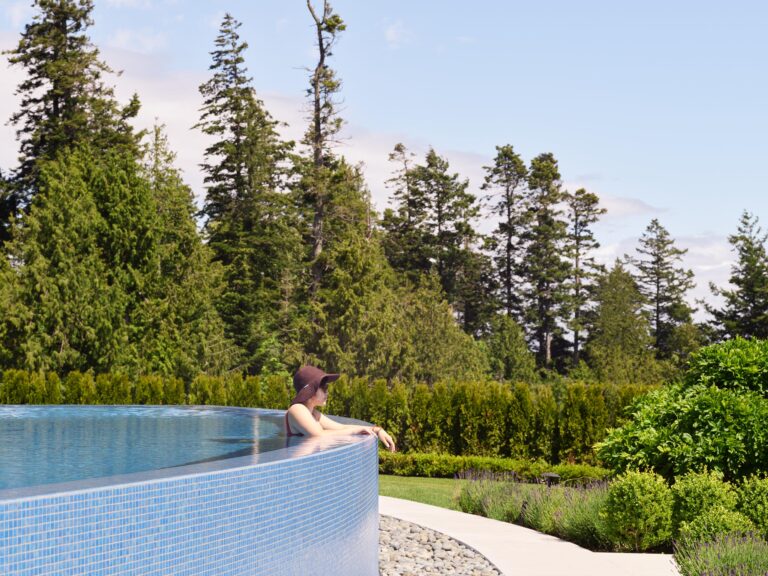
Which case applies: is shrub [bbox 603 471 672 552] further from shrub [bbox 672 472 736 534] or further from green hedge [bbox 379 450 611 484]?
green hedge [bbox 379 450 611 484]

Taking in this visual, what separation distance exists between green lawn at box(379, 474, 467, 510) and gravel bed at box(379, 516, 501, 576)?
284cm

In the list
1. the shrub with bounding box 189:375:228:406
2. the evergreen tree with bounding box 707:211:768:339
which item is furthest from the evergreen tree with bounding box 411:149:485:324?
the shrub with bounding box 189:375:228:406

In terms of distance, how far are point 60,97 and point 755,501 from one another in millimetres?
36416

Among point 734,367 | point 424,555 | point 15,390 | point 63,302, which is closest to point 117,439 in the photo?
point 424,555

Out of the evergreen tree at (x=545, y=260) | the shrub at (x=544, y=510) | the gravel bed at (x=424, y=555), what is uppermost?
the evergreen tree at (x=545, y=260)

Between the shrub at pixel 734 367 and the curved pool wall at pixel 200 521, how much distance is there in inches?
228

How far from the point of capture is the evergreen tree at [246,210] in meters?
40.8

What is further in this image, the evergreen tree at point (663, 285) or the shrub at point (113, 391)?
the evergreen tree at point (663, 285)

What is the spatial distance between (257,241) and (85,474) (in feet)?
109

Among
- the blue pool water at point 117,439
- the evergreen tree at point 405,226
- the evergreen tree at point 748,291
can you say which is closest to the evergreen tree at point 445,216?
the evergreen tree at point 405,226

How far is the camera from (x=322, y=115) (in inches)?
1369

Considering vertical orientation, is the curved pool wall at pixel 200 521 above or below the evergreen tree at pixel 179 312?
below

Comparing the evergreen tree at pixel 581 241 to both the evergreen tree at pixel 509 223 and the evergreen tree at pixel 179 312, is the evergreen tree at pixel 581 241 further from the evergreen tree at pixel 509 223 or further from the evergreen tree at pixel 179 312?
the evergreen tree at pixel 179 312

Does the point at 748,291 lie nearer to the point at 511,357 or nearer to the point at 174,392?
the point at 511,357
